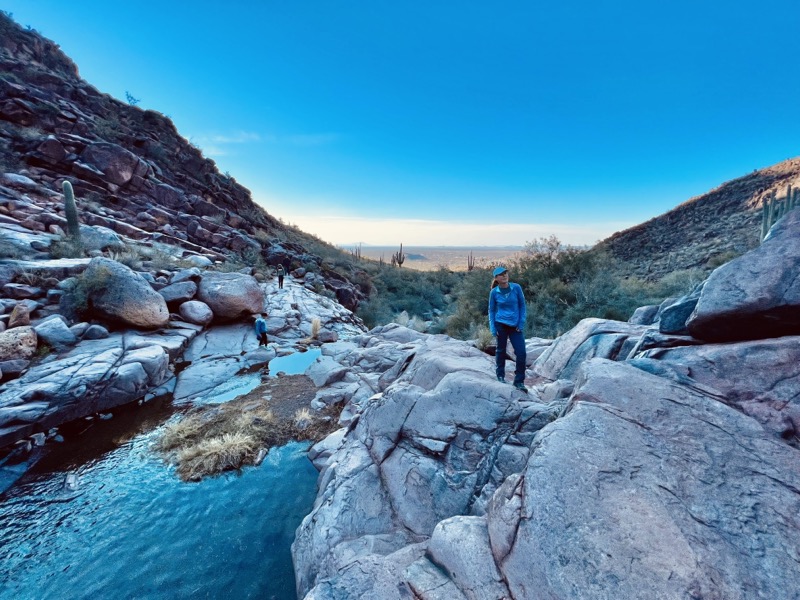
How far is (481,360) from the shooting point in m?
6.34

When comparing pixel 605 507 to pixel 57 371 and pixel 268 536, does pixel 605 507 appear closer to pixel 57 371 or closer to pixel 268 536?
pixel 268 536

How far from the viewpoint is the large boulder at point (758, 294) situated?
3.29m

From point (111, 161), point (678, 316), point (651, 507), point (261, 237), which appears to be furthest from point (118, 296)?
point (111, 161)

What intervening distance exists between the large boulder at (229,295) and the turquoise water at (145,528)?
24.4ft

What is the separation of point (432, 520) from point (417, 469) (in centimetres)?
57

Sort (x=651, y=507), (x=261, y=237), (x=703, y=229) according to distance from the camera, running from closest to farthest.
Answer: (x=651, y=507) < (x=703, y=229) < (x=261, y=237)

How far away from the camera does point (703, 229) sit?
Result: 22828 mm

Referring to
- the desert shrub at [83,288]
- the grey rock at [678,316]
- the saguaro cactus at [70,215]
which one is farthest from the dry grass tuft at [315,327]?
the grey rock at [678,316]

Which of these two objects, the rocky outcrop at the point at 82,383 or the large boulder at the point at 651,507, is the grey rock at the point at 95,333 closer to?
the rocky outcrop at the point at 82,383

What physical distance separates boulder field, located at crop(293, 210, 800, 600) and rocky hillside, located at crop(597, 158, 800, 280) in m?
17.7

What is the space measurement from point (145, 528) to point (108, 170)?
1012 inches

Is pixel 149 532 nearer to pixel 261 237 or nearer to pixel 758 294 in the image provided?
pixel 758 294

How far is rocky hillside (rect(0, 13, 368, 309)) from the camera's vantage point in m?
18.0

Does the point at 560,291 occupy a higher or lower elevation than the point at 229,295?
higher
